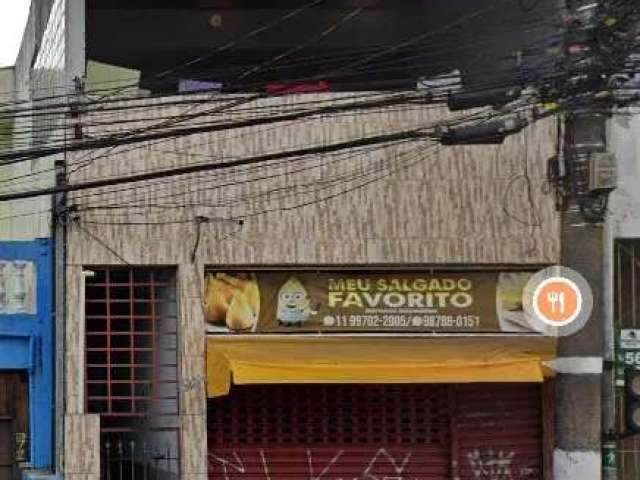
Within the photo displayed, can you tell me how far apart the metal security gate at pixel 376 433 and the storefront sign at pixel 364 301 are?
0.72 meters

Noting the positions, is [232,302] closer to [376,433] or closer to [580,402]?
[376,433]

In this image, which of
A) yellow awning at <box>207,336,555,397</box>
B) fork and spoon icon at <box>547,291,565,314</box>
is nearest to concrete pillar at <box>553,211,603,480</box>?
fork and spoon icon at <box>547,291,565,314</box>

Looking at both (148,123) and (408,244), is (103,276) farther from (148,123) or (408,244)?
(408,244)

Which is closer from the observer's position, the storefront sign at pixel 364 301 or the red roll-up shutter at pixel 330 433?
the storefront sign at pixel 364 301

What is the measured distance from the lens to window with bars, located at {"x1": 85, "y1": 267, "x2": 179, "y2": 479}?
13156 mm

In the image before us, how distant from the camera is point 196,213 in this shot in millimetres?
13070

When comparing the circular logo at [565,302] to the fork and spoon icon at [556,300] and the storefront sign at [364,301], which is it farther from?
the storefront sign at [364,301]

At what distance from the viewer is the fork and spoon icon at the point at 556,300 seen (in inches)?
383

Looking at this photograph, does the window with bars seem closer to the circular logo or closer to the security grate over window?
the security grate over window

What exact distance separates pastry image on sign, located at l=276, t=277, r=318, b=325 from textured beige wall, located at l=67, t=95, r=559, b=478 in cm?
32

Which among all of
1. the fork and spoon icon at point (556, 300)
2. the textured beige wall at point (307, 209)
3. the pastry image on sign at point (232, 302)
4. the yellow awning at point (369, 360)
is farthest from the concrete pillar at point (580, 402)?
the pastry image on sign at point (232, 302)

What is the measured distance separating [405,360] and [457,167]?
212 centimetres

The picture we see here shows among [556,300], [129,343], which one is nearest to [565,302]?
[556,300]

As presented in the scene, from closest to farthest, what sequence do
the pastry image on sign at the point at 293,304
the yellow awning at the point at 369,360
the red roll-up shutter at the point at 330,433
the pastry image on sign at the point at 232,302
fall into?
the yellow awning at the point at 369,360, the pastry image on sign at the point at 232,302, the pastry image on sign at the point at 293,304, the red roll-up shutter at the point at 330,433
